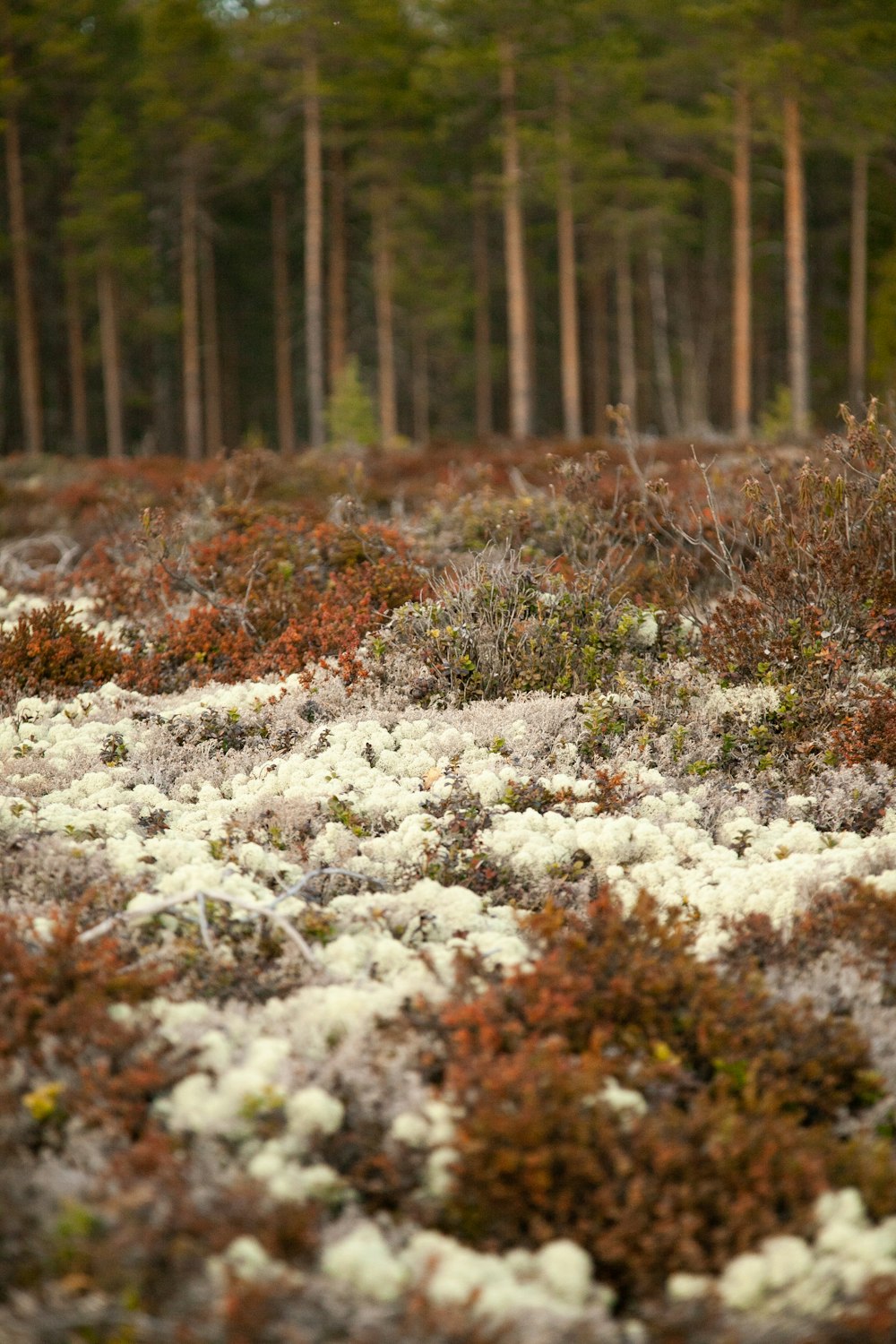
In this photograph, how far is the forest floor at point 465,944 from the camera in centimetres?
220

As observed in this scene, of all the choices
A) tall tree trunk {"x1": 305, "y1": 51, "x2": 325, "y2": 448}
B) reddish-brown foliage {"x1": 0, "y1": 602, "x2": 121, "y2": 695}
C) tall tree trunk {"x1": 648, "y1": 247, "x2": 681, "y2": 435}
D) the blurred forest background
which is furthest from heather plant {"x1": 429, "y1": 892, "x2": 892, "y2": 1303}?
tall tree trunk {"x1": 648, "y1": 247, "x2": 681, "y2": 435}

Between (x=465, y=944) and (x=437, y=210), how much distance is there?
24015 mm

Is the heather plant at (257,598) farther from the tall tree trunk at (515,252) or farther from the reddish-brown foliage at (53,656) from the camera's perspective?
the tall tree trunk at (515,252)

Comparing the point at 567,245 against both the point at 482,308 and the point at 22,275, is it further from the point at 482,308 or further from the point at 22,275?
the point at 22,275

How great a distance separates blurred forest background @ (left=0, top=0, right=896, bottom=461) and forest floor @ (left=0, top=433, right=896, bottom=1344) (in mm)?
9580

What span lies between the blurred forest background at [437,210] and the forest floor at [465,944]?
9.58 m

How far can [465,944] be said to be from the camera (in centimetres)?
340

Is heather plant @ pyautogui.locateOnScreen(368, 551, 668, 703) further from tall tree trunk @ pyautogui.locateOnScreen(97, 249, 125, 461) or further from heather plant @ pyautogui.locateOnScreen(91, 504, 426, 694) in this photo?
tall tree trunk @ pyautogui.locateOnScreen(97, 249, 125, 461)

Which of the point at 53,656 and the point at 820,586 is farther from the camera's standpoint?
the point at 53,656

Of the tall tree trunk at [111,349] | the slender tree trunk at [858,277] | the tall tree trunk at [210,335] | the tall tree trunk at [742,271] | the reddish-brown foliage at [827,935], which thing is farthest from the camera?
the tall tree trunk at [210,335]

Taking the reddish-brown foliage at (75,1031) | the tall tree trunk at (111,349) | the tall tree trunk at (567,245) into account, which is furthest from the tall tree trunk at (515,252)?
the reddish-brown foliage at (75,1031)

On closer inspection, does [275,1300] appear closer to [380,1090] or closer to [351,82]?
[380,1090]

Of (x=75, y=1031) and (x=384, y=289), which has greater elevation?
(x=384, y=289)

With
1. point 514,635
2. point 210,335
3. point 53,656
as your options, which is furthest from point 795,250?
point 210,335
